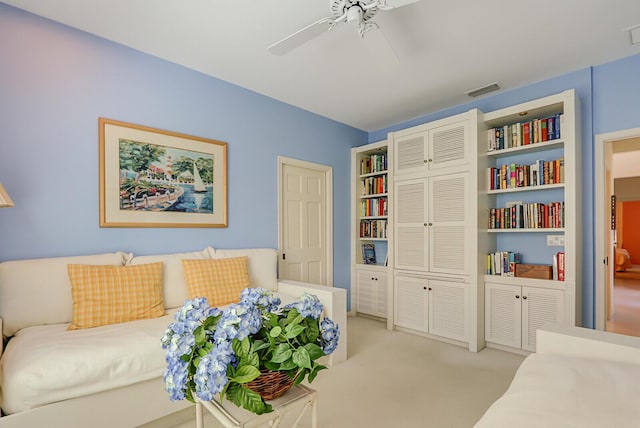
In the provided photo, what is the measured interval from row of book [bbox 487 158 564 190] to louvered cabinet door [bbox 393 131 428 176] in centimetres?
68

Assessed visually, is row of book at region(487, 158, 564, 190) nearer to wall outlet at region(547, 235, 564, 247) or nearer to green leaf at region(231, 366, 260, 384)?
wall outlet at region(547, 235, 564, 247)

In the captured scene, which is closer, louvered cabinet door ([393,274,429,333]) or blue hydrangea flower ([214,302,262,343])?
blue hydrangea flower ([214,302,262,343])

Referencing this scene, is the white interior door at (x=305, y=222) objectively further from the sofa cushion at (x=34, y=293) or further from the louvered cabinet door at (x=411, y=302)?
the sofa cushion at (x=34, y=293)

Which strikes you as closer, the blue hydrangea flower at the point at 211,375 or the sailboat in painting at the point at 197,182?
the blue hydrangea flower at the point at 211,375

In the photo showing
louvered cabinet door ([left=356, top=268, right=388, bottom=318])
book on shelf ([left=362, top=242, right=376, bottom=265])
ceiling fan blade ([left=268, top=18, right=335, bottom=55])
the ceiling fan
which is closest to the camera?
the ceiling fan

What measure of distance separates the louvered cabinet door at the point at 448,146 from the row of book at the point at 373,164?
0.75 meters

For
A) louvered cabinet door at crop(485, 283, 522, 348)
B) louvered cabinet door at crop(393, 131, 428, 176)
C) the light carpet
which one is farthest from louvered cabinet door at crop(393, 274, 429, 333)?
louvered cabinet door at crop(393, 131, 428, 176)

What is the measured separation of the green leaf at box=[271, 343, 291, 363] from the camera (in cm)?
111

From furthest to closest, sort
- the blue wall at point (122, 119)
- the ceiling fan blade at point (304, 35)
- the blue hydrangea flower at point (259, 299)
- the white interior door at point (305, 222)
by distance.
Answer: the white interior door at point (305, 222) < the blue wall at point (122, 119) < the ceiling fan blade at point (304, 35) < the blue hydrangea flower at point (259, 299)

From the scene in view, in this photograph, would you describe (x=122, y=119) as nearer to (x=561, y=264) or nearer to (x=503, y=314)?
(x=503, y=314)

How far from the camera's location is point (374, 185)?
4195mm

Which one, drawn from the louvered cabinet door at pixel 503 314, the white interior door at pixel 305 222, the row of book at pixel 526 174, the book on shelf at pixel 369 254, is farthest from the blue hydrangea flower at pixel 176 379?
the book on shelf at pixel 369 254

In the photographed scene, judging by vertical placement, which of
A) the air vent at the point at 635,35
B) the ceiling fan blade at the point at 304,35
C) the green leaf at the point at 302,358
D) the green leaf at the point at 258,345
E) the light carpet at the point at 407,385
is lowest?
the light carpet at the point at 407,385

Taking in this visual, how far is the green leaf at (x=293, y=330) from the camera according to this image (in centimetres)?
116
